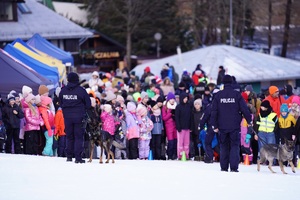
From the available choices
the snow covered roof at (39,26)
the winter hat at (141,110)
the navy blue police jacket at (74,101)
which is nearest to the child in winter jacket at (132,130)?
the winter hat at (141,110)

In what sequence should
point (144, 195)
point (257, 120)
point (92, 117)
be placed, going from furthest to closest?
point (257, 120)
point (92, 117)
point (144, 195)

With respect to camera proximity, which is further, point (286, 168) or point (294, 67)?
point (294, 67)

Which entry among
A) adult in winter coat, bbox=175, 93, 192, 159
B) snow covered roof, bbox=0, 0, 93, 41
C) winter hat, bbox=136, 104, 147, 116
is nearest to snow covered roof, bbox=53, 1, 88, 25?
snow covered roof, bbox=0, 0, 93, 41

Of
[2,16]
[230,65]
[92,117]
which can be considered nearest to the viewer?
[92,117]

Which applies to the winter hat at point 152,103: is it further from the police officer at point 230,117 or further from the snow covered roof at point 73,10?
the snow covered roof at point 73,10

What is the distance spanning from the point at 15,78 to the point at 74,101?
6.26m

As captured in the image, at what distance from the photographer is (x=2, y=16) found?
49438 millimetres

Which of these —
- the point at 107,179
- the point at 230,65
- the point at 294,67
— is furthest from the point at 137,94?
the point at 294,67

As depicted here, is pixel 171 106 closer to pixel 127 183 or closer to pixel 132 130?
pixel 132 130

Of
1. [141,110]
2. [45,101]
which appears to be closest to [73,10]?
[141,110]

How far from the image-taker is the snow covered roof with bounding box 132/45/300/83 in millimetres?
45406

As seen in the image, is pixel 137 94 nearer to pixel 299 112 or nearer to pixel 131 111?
pixel 131 111

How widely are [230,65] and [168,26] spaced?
29775 mm

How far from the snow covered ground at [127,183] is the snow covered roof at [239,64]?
28359 millimetres
